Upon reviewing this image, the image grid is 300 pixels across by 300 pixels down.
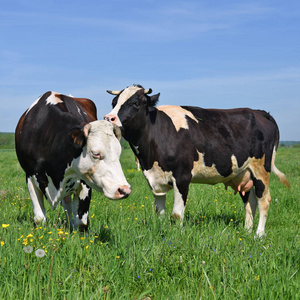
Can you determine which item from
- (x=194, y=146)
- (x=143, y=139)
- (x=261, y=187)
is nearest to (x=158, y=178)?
(x=143, y=139)

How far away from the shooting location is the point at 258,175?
7.01 metres

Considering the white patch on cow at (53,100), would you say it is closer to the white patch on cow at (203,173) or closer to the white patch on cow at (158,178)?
the white patch on cow at (158,178)

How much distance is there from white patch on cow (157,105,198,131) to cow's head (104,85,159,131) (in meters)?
0.48

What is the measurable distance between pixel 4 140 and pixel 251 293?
117483mm

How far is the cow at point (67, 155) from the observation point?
4.27 m

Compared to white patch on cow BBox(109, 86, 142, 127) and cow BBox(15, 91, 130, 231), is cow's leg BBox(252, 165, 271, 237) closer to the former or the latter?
white patch on cow BBox(109, 86, 142, 127)

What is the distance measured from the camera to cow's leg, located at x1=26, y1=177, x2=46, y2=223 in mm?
5371

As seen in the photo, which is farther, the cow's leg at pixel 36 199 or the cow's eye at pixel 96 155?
the cow's leg at pixel 36 199

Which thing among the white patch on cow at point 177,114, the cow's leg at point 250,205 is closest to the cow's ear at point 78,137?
the white patch on cow at point 177,114

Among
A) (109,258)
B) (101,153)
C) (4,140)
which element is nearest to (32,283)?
(109,258)

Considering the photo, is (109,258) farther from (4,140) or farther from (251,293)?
(4,140)

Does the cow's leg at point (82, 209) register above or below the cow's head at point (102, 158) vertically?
below

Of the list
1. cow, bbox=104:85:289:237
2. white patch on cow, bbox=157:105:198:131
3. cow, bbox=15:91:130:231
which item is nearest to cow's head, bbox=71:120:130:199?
cow, bbox=15:91:130:231

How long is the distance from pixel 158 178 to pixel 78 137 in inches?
74.0
